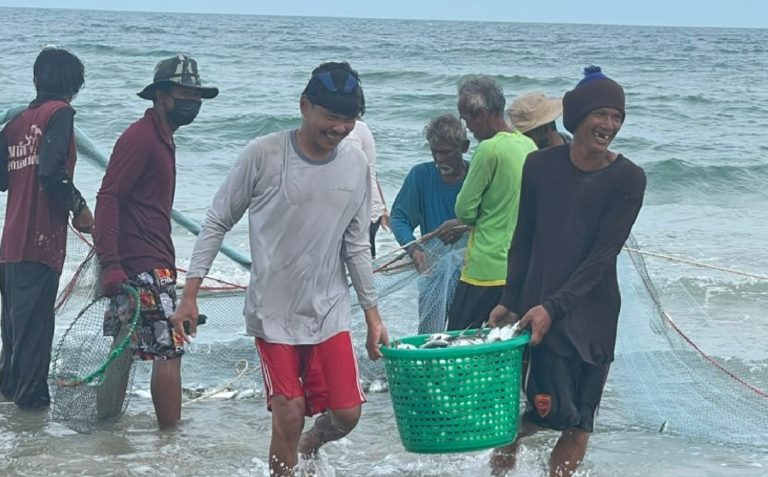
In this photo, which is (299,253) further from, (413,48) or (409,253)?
(413,48)

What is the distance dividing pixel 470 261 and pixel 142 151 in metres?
1.54

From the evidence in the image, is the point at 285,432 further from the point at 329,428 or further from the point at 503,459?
the point at 503,459

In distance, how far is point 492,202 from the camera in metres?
5.02

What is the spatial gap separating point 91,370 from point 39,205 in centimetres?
82

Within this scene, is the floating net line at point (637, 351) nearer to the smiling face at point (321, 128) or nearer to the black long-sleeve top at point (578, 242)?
the black long-sleeve top at point (578, 242)

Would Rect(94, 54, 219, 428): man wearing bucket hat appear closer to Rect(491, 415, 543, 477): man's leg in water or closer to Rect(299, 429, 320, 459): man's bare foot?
Rect(299, 429, 320, 459): man's bare foot

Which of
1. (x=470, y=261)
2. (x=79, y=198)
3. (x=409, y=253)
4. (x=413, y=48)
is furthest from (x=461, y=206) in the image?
(x=413, y=48)

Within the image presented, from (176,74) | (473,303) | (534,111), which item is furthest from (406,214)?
(176,74)

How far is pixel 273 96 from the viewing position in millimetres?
27578

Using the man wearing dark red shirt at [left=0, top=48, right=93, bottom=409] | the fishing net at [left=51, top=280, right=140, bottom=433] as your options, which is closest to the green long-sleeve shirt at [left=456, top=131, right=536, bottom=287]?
the fishing net at [left=51, top=280, right=140, bottom=433]

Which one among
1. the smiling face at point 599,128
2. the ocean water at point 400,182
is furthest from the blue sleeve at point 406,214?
the smiling face at point 599,128

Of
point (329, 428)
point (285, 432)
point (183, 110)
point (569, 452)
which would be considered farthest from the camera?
point (183, 110)

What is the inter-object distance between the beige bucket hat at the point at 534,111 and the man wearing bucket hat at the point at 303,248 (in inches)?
46.4

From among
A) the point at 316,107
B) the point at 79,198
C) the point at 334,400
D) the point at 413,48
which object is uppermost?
the point at 316,107
